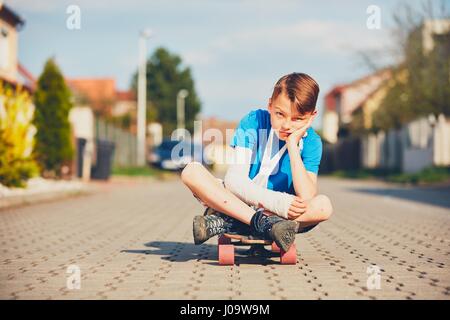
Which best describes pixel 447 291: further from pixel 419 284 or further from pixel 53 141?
pixel 53 141

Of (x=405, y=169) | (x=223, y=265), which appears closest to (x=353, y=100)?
(x=405, y=169)

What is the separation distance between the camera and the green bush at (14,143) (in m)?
13.6

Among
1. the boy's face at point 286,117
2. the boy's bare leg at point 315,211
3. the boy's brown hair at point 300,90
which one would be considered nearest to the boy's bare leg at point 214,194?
the boy's bare leg at point 315,211

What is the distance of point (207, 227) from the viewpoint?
5613 mm

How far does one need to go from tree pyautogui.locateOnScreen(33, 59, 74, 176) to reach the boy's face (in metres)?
15.4

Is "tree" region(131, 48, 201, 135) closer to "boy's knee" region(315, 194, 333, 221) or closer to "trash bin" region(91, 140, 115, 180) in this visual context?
"trash bin" region(91, 140, 115, 180)

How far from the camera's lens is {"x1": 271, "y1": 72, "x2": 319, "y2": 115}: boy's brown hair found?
5.46 meters

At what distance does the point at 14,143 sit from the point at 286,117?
9.43 metres

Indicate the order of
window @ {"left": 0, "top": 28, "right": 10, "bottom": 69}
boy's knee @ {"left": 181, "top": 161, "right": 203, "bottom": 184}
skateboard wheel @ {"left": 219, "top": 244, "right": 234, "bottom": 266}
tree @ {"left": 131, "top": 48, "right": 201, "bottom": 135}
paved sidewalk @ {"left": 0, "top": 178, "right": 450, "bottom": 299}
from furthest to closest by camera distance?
tree @ {"left": 131, "top": 48, "right": 201, "bottom": 135}, window @ {"left": 0, "top": 28, "right": 10, "bottom": 69}, skateboard wheel @ {"left": 219, "top": 244, "right": 234, "bottom": 266}, boy's knee @ {"left": 181, "top": 161, "right": 203, "bottom": 184}, paved sidewalk @ {"left": 0, "top": 178, "right": 450, "bottom": 299}

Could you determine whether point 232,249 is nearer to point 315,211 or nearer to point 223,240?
point 223,240

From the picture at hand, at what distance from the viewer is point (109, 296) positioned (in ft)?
14.8

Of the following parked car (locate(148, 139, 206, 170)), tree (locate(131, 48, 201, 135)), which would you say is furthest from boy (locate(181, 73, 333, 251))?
tree (locate(131, 48, 201, 135))

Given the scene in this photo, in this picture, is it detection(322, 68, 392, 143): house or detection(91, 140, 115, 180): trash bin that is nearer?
detection(91, 140, 115, 180): trash bin
